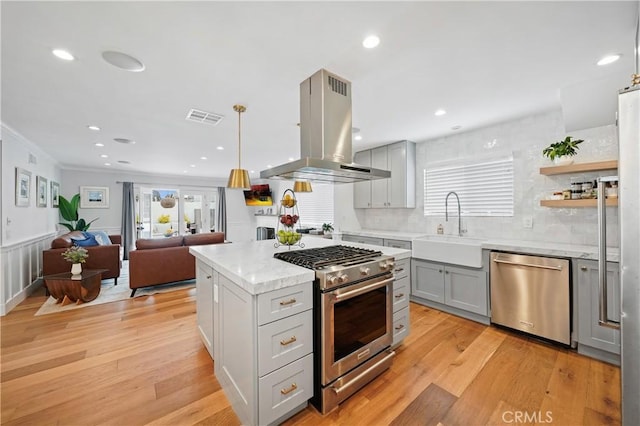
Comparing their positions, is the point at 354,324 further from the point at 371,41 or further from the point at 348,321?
the point at 371,41

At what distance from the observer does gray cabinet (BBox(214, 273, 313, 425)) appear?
1442 mm

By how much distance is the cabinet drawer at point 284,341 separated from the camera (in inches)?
56.9

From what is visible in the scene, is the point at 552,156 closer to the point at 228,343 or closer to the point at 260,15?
the point at 260,15

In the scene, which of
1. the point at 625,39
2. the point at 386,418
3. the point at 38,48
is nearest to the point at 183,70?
the point at 38,48

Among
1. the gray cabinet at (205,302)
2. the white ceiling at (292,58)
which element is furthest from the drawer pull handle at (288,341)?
the white ceiling at (292,58)

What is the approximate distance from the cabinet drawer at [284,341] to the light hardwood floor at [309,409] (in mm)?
470

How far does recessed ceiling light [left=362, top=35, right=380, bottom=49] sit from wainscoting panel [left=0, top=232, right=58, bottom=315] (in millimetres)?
4894

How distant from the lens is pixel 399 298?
238 centimetres

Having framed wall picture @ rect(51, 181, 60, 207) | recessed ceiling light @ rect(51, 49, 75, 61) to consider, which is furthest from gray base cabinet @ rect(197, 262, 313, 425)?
framed wall picture @ rect(51, 181, 60, 207)

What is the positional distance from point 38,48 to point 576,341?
4976 millimetres

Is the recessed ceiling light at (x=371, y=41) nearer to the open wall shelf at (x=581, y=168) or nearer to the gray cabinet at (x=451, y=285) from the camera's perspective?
the open wall shelf at (x=581, y=168)

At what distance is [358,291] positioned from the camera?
1840 mm

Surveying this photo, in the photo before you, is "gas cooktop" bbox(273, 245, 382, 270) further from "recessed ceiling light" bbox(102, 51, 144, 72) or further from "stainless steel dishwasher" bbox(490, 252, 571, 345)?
"recessed ceiling light" bbox(102, 51, 144, 72)

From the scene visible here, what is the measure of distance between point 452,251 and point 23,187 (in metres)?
6.32
